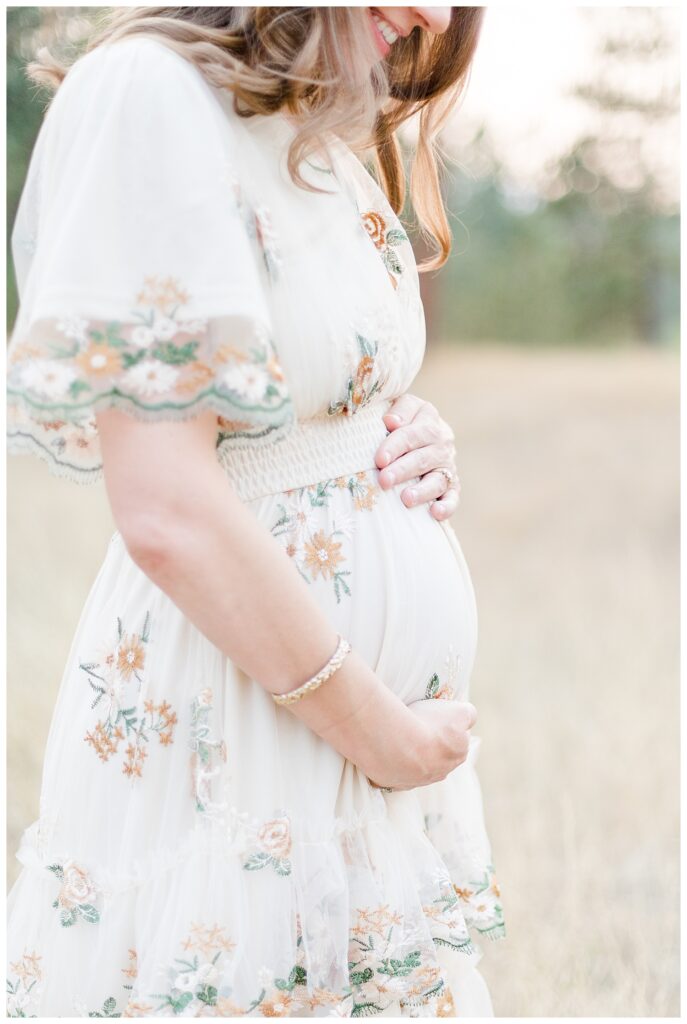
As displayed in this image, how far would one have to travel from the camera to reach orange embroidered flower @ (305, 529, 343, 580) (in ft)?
3.50

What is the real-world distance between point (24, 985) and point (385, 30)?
1.14 meters

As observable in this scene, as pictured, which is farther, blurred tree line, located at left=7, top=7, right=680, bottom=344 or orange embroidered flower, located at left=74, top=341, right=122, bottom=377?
blurred tree line, located at left=7, top=7, right=680, bottom=344

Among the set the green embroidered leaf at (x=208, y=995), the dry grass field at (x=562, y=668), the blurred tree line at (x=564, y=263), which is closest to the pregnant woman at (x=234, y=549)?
the green embroidered leaf at (x=208, y=995)

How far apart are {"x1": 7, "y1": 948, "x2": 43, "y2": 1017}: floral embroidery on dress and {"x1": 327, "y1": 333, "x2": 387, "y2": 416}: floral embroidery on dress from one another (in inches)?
26.0

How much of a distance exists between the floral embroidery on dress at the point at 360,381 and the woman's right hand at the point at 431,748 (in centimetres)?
33

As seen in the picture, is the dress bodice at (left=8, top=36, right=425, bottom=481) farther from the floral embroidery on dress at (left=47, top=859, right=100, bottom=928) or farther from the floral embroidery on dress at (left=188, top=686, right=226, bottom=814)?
the floral embroidery on dress at (left=47, top=859, right=100, bottom=928)

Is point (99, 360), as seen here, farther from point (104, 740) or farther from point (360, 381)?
point (104, 740)

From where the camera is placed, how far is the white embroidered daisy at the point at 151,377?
89 cm

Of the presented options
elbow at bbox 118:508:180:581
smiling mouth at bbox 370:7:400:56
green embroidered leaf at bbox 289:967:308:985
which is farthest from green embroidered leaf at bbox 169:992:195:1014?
smiling mouth at bbox 370:7:400:56

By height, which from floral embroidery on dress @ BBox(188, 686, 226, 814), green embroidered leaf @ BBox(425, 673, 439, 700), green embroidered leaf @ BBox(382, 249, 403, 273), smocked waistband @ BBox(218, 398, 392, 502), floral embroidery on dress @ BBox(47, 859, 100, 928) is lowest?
floral embroidery on dress @ BBox(47, 859, 100, 928)

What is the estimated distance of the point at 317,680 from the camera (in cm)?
96

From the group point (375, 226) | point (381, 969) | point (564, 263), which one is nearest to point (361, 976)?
point (381, 969)

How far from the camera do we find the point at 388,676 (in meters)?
1.11

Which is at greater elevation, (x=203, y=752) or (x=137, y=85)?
(x=137, y=85)
